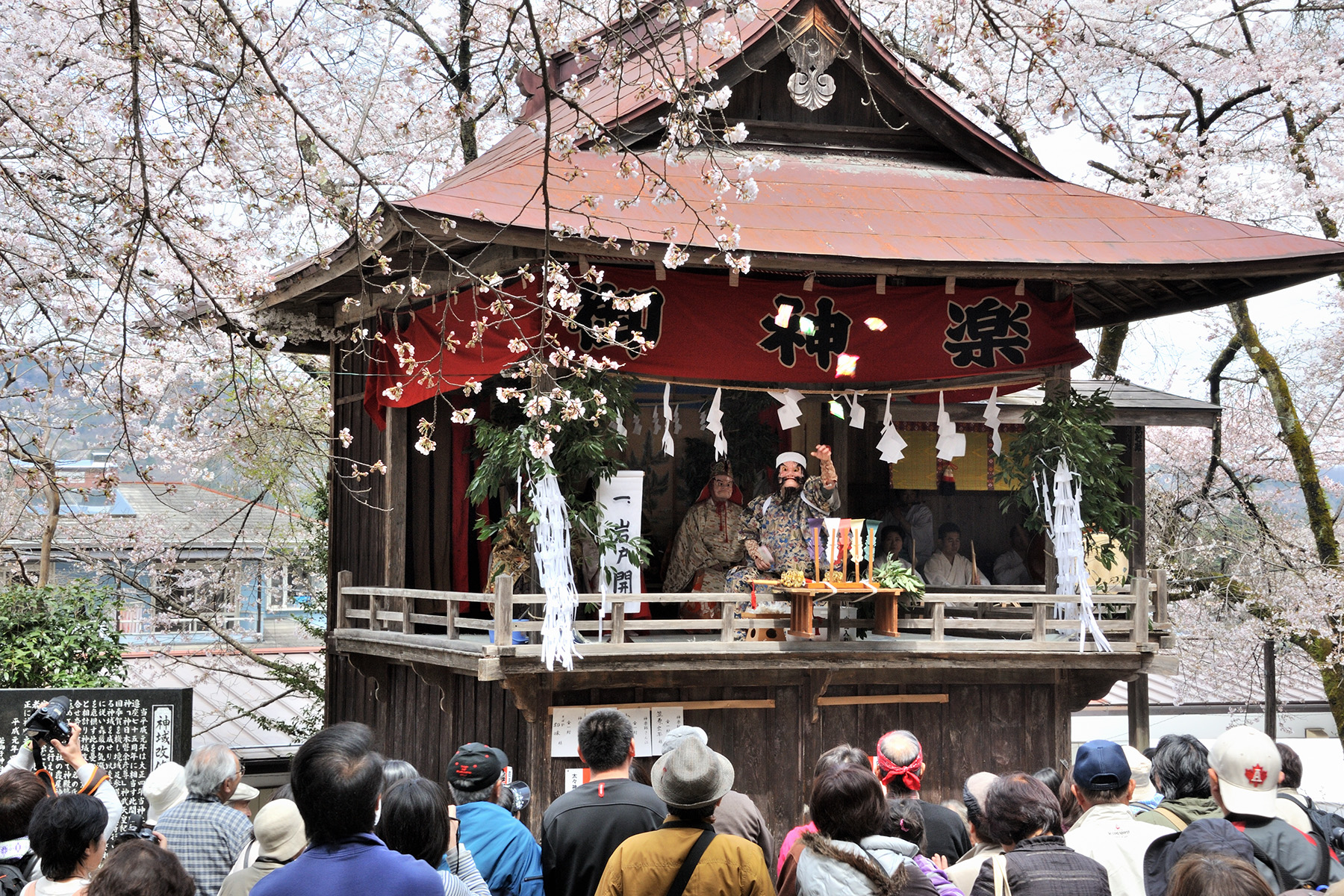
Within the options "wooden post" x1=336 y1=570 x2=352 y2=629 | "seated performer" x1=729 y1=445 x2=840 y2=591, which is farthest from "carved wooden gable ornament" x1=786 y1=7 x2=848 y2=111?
"wooden post" x1=336 y1=570 x2=352 y2=629

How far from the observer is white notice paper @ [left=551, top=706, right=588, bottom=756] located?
9359 millimetres

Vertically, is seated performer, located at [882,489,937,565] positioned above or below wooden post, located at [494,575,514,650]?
above

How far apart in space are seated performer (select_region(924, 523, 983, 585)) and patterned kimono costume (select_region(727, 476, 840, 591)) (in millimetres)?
2439

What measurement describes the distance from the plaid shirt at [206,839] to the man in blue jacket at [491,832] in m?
0.95

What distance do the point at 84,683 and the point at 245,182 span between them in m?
6.51

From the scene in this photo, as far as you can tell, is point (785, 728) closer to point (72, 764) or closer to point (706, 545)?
point (706, 545)

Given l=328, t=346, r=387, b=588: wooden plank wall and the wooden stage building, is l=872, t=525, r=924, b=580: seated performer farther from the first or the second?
l=328, t=346, r=387, b=588: wooden plank wall

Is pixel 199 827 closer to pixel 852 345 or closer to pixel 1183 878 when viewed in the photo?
pixel 1183 878

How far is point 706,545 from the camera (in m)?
10.9

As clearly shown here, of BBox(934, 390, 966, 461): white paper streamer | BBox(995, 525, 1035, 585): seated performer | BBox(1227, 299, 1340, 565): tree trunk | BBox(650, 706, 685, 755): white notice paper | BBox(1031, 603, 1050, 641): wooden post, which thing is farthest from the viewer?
BBox(1227, 299, 1340, 565): tree trunk

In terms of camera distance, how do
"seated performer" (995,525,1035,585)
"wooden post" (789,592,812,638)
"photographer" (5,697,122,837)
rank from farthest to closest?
1. "seated performer" (995,525,1035,585)
2. "wooden post" (789,592,812,638)
3. "photographer" (5,697,122,837)

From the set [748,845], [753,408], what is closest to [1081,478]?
[753,408]

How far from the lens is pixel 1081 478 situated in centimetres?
987

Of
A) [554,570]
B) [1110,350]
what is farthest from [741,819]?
[1110,350]
